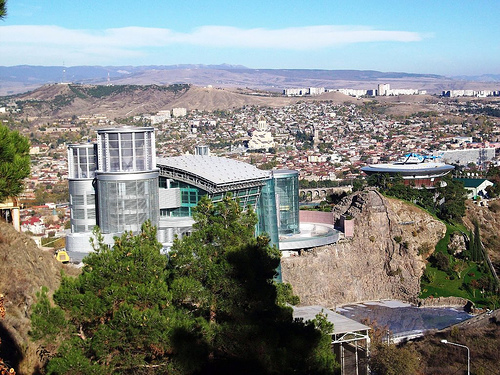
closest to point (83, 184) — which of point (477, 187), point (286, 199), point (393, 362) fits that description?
point (286, 199)

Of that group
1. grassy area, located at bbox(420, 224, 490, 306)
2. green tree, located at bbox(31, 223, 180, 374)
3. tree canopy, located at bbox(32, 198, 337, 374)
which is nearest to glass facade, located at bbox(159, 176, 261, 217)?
grassy area, located at bbox(420, 224, 490, 306)

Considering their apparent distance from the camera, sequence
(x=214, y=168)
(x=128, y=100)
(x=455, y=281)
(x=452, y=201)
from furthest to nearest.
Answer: (x=128, y=100) → (x=452, y=201) → (x=455, y=281) → (x=214, y=168)

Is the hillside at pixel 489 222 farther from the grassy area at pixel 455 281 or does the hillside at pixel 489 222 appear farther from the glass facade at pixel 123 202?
the glass facade at pixel 123 202

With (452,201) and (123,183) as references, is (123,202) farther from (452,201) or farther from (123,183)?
(452,201)

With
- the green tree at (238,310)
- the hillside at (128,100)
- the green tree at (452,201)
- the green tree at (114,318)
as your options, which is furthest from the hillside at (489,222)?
the hillside at (128,100)

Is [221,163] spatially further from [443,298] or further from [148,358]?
[148,358]

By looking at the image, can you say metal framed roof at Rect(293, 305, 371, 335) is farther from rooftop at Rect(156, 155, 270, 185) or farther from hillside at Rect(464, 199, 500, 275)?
hillside at Rect(464, 199, 500, 275)
